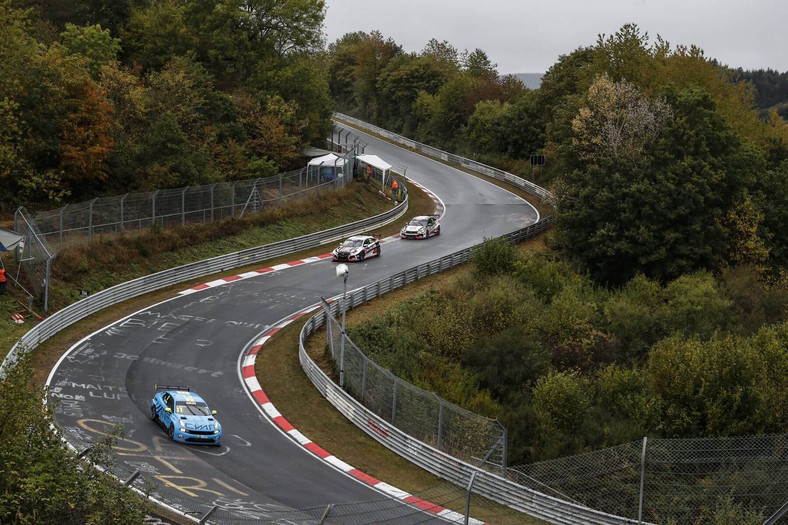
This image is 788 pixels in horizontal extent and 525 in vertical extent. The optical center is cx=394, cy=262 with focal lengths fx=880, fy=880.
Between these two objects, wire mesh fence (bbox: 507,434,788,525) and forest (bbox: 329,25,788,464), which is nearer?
wire mesh fence (bbox: 507,434,788,525)

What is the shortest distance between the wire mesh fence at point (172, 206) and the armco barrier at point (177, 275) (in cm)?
320

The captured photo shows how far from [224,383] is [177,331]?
243 inches

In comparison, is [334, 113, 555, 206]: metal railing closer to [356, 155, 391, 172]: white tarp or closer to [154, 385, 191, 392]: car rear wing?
[356, 155, 391, 172]: white tarp

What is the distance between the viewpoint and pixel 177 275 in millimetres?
44625

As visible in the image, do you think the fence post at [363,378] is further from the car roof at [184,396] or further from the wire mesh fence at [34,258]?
the wire mesh fence at [34,258]

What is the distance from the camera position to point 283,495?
23.6m

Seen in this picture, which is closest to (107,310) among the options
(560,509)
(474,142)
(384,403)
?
(384,403)

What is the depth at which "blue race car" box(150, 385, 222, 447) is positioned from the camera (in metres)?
26.3

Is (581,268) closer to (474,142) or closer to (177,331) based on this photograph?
(177,331)

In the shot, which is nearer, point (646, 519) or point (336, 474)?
point (646, 519)

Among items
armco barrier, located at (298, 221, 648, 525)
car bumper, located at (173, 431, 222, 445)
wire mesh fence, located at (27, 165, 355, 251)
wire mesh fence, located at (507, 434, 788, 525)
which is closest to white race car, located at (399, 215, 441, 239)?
wire mesh fence, located at (27, 165, 355, 251)

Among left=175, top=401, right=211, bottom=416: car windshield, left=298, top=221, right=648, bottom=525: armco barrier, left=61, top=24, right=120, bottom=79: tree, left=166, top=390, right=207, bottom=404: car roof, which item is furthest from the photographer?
left=61, top=24, right=120, bottom=79: tree

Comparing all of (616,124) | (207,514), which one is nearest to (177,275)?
(207,514)

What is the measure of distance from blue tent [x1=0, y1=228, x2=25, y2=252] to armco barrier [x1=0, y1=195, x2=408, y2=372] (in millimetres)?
4173
